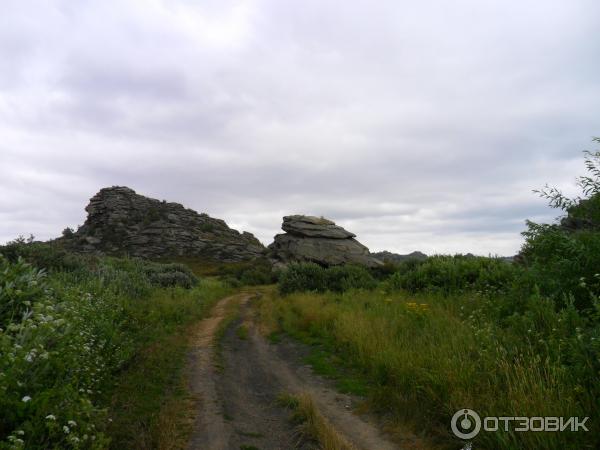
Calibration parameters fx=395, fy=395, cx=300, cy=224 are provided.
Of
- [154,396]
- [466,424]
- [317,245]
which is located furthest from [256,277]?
[466,424]

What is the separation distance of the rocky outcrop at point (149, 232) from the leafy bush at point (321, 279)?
3317 cm

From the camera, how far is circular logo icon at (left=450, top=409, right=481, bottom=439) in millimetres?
5186

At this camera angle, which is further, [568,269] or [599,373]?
[568,269]

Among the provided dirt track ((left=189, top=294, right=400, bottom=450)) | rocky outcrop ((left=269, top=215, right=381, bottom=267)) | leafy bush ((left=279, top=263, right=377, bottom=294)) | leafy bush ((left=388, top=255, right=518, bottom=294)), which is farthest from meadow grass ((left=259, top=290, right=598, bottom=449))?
rocky outcrop ((left=269, top=215, right=381, bottom=267))

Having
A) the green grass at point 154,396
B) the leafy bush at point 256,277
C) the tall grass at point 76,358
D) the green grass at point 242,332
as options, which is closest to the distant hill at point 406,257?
the leafy bush at point 256,277

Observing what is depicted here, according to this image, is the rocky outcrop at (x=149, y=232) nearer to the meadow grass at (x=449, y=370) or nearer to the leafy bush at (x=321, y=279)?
the leafy bush at (x=321, y=279)

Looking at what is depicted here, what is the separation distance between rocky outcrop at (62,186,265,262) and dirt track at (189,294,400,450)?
46.3 meters

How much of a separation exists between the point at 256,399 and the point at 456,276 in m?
10.4

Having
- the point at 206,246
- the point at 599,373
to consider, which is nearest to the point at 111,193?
the point at 206,246

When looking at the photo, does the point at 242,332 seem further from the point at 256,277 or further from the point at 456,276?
the point at 256,277

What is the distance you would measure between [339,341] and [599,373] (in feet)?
22.5

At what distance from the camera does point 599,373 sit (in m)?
4.98

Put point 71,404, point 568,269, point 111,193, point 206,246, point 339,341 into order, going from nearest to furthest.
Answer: point 71,404 → point 568,269 → point 339,341 → point 206,246 → point 111,193

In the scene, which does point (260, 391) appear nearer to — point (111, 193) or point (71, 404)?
point (71, 404)
